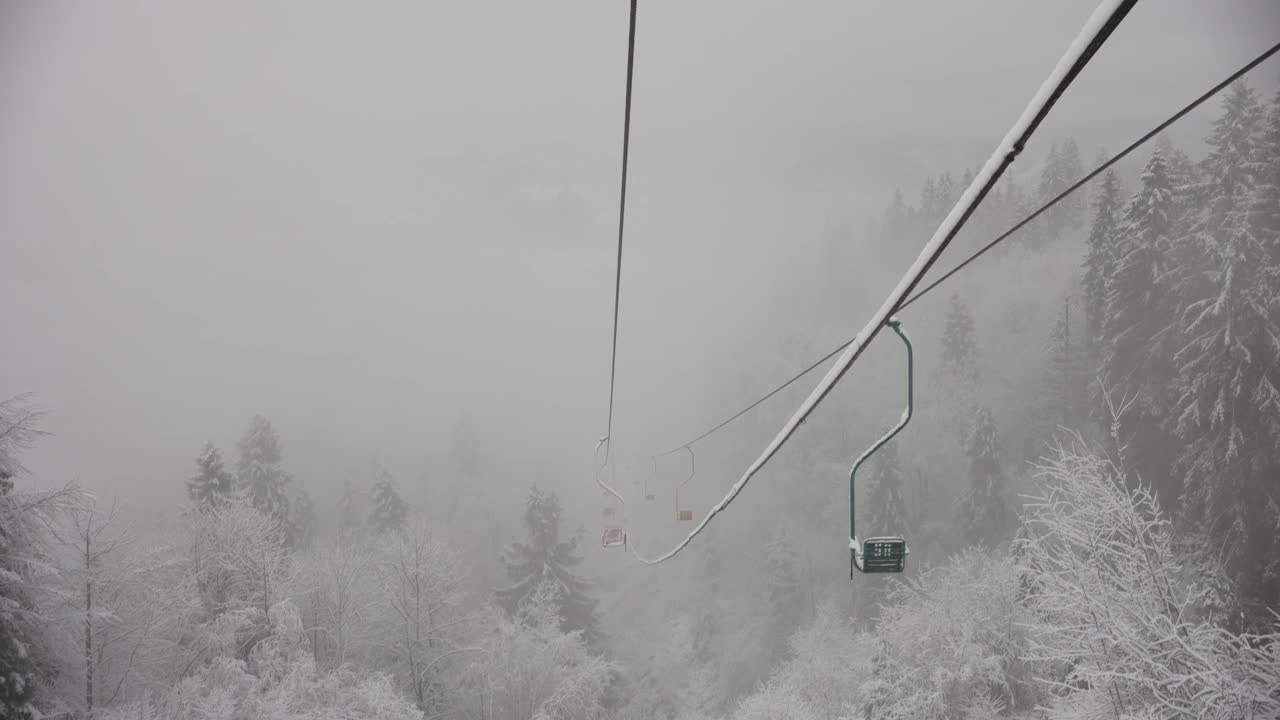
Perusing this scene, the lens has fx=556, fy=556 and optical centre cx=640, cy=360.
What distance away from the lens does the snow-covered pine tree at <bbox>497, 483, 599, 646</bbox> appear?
113ft

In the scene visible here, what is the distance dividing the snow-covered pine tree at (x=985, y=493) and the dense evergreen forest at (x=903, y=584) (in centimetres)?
22

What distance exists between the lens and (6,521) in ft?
42.2

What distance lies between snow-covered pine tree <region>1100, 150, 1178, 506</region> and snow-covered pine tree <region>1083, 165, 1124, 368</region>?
20.3 feet

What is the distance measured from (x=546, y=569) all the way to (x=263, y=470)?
22.6 metres

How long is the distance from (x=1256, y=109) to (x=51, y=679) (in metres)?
51.8

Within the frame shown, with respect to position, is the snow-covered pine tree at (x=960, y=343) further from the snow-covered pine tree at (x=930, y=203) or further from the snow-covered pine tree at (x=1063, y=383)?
the snow-covered pine tree at (x=930, y=203)

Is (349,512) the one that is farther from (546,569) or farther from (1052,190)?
(1052,190)

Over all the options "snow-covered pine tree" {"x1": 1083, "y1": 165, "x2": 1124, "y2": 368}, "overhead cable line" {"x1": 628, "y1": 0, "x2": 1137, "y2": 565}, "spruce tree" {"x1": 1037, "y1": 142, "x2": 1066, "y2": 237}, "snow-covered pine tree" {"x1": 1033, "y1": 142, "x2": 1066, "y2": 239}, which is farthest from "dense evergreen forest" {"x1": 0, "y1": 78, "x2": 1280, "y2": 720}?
"spruce tree" {"x1": 1037, "y1": 142, "x2": 1066, "y2": 237}

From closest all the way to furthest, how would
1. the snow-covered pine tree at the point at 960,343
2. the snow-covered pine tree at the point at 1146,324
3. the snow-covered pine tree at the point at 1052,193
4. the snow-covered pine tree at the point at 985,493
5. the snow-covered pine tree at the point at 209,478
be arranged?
the snow-covered pine tree at the point at 1146,324, the snow-covered pine tree at the point at 209,478, the snow-covered pine tree at the point at 985,493, the snow-covered pine tree at the point at 960,343, the snow-covered pine tree at the point at 1052,193

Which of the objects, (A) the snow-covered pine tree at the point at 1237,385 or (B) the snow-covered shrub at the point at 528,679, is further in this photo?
(B) the snow-covered shrub at the point at 528,679

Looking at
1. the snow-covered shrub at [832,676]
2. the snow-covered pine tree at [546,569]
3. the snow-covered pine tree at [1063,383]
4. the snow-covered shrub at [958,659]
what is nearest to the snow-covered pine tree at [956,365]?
the snow-covered pine tree at [1063,383]

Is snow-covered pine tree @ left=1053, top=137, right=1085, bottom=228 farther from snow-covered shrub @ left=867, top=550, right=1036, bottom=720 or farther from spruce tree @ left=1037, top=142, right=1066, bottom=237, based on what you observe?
snow-covered shrub @ left=867, top=550, right=1036, bottom=720

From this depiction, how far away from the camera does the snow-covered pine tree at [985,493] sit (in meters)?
42.3

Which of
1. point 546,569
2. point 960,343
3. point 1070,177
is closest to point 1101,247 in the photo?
point 960,343
